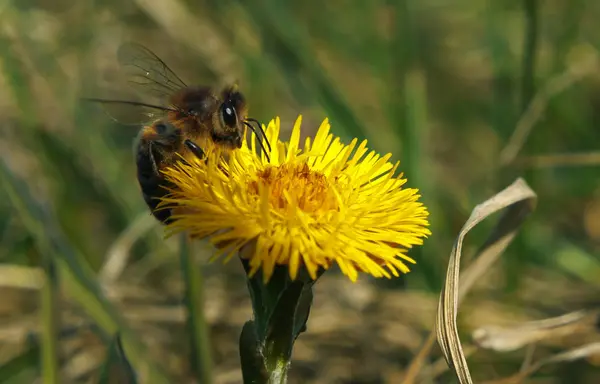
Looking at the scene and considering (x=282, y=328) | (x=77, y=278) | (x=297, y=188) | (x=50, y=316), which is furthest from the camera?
(x=77, y=278)

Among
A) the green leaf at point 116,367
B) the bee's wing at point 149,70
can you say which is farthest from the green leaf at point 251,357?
the bee's wing at point 149,70

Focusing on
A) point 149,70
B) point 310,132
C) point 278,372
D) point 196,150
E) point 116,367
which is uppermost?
point 310,132

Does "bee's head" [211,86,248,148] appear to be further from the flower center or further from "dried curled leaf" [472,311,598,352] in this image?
"dried curled leaf" [472,311,598,352]

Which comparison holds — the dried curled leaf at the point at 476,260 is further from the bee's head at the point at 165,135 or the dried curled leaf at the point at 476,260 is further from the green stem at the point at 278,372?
the bee's head at the point at 165,135

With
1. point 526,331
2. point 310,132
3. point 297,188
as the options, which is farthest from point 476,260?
point 310,132

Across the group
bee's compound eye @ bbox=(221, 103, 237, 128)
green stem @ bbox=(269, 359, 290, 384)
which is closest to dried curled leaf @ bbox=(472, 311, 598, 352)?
green stem @ bbox=(269, 359, 290, 384)

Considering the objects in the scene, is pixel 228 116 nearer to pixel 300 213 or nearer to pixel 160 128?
pixel 160 128

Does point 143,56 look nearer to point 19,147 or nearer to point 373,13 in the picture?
point 19,147
